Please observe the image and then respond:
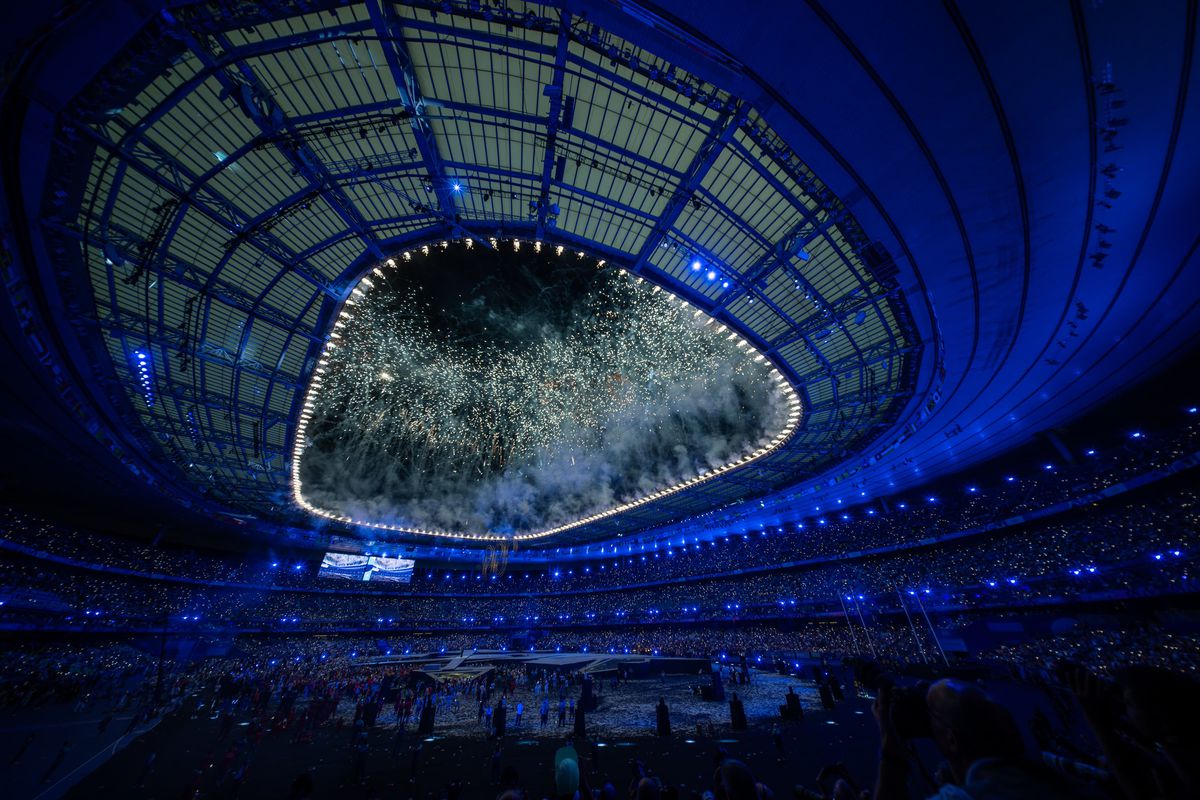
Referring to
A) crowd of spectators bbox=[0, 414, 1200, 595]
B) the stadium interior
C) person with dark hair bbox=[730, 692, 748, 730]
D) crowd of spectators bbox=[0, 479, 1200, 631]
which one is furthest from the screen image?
person with dark hair bbox=[730, 692, 748, 730]

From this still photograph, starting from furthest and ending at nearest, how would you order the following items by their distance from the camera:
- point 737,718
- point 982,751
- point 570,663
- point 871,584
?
point 871,584
point 570,663
point 737,718
point 982,751

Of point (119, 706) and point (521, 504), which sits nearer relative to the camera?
point (119, 706)

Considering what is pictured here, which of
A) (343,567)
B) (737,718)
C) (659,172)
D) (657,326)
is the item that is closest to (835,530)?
(737,718)

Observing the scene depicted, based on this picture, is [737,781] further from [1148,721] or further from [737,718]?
[737,718]

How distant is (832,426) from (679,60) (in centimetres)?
1936

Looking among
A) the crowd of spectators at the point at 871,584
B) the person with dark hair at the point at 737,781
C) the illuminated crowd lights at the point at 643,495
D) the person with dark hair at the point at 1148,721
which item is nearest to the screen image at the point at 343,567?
the crowd of spectators at the point at 871,584

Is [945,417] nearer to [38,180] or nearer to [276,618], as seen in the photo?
[38,180]

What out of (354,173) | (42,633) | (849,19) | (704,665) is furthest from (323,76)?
(42,633)

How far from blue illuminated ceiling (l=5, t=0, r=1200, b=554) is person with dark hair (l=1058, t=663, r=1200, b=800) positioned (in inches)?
316

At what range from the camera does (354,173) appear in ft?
34.4

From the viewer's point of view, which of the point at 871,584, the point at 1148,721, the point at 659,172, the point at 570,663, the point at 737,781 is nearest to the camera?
the point at 1148,721

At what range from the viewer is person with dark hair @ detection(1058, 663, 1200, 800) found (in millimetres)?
1821

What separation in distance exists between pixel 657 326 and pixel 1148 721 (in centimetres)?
1733

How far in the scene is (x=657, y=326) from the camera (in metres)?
18.6
